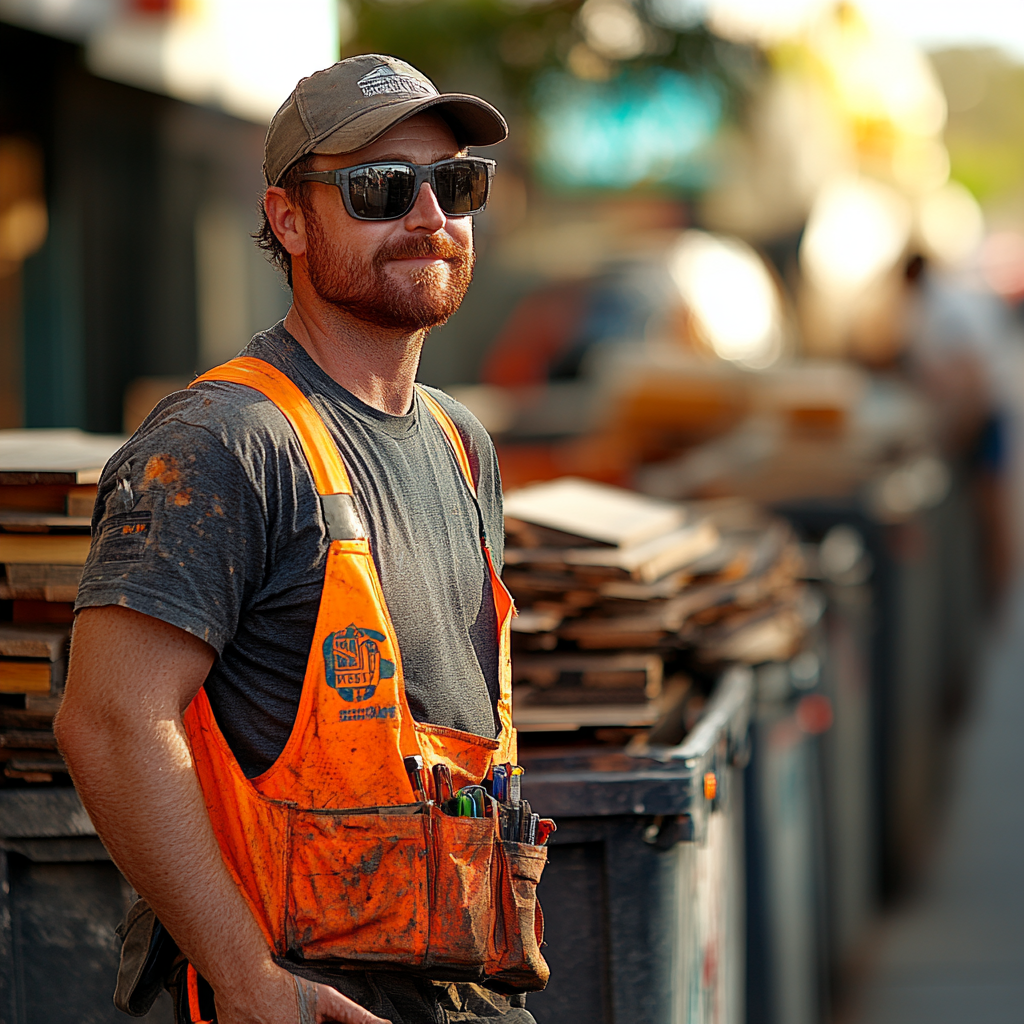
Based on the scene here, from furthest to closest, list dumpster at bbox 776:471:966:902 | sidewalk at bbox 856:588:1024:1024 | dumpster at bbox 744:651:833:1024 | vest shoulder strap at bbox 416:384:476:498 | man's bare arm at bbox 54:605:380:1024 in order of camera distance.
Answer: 1. dumpster at bbox 776:471:966:902
2. sidewalk at bbox 856:588:1024:1024
3. dumpster at bbox 744:651:833:1024
4. vest shoulder strap at bbox 416:384:476:498
5. man's bare arm at bbox 54:605:380:1024

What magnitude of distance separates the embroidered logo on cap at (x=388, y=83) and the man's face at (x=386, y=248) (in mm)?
46

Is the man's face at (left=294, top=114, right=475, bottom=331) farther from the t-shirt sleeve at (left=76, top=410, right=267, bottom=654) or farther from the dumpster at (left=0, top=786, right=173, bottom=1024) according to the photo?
the dumpster at (left=0, top=786, right=173, bottom=1024)

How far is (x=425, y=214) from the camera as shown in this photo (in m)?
2.07

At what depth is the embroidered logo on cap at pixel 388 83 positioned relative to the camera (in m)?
2.06

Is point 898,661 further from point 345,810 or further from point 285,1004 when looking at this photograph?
point 285,1004

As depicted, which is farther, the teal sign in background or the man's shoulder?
the teal sign in background

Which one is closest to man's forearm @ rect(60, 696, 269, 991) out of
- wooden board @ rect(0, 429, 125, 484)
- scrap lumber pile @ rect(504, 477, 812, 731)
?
wooden board @ rect(0, 429, 125, 484)

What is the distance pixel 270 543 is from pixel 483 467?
545mm

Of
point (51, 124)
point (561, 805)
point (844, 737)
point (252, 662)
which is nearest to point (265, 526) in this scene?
point (252, 662)

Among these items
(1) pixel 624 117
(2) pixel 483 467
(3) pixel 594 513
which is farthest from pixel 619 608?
(1) pixel 624 117

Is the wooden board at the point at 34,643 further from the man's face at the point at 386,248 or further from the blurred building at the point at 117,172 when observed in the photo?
the blurred building at the point at 117,172

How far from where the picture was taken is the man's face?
6.75ft

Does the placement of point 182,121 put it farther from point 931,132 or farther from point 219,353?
point 931,132

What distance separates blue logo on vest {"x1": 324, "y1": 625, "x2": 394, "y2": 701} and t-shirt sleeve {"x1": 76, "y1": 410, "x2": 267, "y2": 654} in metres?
0.14
